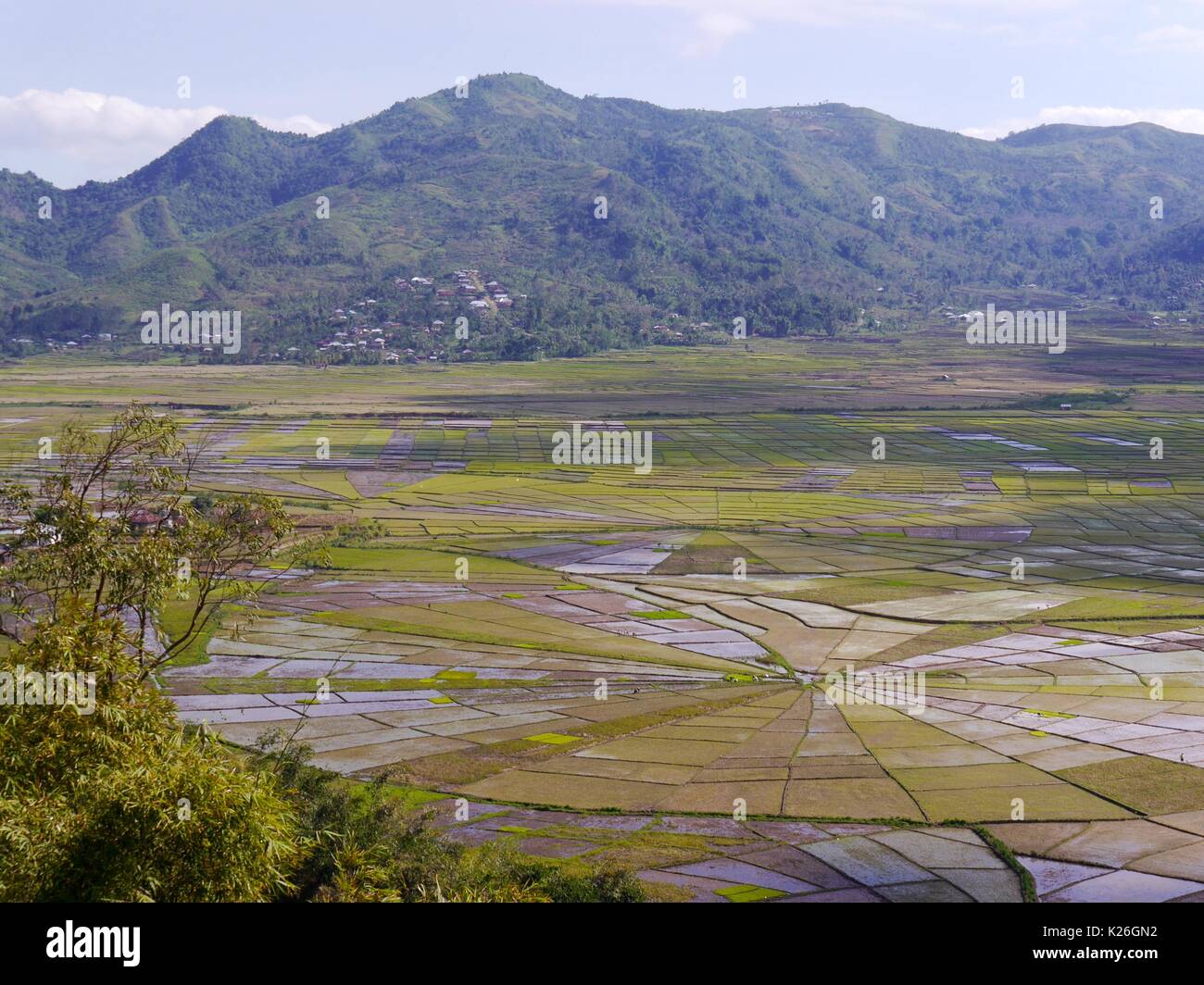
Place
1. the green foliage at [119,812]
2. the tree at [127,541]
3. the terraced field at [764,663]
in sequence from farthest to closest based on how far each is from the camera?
the terraced field at [764,663] < the tree at [127,541] < the green foliage at [119,812]

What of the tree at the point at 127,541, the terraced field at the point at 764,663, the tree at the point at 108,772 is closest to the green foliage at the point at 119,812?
the tree at the point at 108,772

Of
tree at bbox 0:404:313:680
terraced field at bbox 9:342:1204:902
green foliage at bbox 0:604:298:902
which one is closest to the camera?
green foliage at bbox 0:604:298:902

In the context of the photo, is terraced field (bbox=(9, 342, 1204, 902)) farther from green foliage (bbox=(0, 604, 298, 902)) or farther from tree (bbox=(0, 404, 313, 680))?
green foliage (bbox=(0, 604, 298, 902))

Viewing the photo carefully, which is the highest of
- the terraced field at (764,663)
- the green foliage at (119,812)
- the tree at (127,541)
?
the tree at (127,541)

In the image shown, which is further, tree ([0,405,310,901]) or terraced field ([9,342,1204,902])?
terraced field ([9,342,1204,902])

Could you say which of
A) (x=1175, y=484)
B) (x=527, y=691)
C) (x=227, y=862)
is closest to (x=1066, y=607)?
(x=527, y=691)

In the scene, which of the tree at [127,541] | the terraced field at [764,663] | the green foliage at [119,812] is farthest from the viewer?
the terraced field at [764,663]

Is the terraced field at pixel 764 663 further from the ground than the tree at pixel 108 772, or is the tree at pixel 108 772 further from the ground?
the tree at pixel 108 772

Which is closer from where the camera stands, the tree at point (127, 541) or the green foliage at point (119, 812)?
the green foliage at point (119, 812)

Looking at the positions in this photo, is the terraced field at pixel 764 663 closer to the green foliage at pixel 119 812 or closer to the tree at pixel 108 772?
the tree at pixel 108 772

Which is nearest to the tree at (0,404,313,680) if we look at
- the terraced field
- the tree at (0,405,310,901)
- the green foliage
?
the tree at (0,405,310,901)
